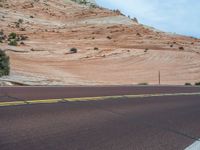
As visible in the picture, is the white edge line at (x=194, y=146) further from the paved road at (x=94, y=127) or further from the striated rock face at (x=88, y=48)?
the striated rock face at (x=88, y=48)

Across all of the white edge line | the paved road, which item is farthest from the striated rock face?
the white edge line

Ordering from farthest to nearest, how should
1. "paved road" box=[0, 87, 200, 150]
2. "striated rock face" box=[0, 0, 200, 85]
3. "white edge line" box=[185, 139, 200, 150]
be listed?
"striated rock face" box=[0, 0, 200, 85] → "white edge line" box=[185, 139, 200, 150] → "paved road" box=[0, 87, 200, 150]

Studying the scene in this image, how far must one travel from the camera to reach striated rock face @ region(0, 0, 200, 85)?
139 feet

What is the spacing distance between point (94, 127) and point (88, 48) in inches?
1829

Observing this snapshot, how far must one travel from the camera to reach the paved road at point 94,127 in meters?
7.37

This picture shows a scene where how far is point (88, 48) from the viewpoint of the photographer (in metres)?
55.3

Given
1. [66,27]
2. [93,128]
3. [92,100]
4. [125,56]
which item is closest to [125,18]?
[66,27]

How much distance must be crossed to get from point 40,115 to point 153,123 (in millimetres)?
2633

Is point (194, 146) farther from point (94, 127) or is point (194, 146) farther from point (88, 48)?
point (88, 48)

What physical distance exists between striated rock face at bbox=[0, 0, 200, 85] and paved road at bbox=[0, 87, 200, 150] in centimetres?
1116

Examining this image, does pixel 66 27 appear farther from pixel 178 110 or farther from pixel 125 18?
pixel 178 110

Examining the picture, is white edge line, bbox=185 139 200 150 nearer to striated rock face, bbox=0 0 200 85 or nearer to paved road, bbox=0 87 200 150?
paved road, bbox=0 87 200 150

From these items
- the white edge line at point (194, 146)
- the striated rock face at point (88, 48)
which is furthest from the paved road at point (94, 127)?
the striated rock face at point (88, 48)

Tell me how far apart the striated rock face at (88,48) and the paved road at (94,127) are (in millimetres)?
11164
